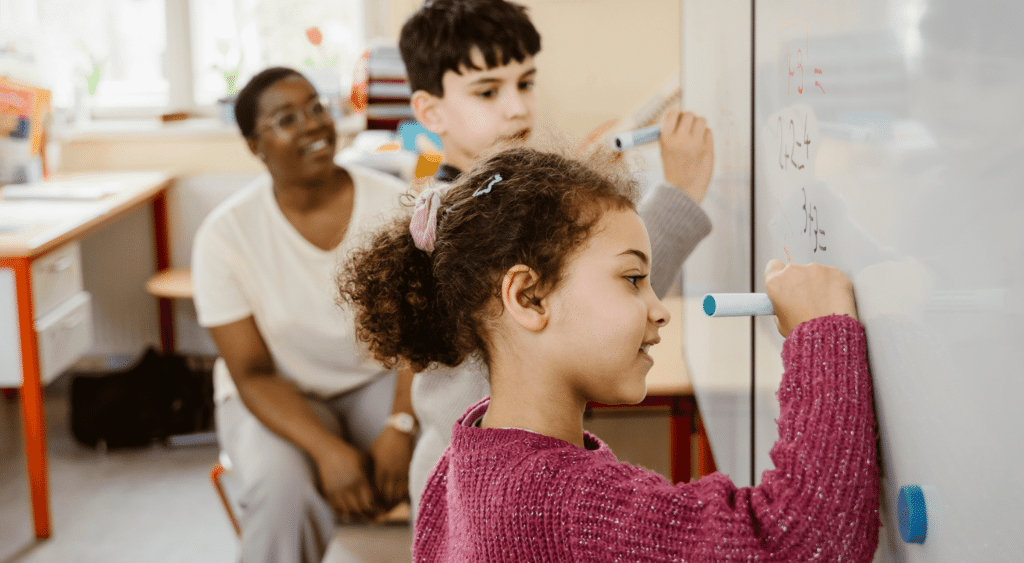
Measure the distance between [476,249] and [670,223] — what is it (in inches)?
14.1

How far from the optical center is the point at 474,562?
26.9 inches

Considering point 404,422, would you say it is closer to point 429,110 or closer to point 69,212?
point 429,110

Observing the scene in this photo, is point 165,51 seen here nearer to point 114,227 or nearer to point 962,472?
point 114,227

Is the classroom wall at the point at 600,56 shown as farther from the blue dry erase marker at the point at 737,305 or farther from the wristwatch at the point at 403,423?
the blue dry erase marker at the point at 737,305

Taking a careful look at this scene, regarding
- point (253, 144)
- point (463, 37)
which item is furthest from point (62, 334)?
point (463, 37)

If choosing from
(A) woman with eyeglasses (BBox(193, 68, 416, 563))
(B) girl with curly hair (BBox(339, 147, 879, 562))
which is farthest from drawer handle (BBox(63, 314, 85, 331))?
(B) girl with curly hair (BBox(339, 147, 879, 562))

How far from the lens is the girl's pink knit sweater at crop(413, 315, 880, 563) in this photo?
534 millimetres

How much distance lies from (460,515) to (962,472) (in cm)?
39

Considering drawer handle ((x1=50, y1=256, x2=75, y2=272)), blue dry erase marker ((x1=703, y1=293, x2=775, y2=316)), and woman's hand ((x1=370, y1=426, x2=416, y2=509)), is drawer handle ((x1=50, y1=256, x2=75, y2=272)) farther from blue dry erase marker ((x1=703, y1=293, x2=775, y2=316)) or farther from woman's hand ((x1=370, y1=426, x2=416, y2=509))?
blue dry erase marker ((x1=703, y1=293, x2=775, y2=316))

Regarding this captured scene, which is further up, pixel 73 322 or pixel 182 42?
pixel 182 42

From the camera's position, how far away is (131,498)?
2514 millimetres

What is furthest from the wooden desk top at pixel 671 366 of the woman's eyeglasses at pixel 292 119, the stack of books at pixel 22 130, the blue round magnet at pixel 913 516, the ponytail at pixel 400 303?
the stack of books at pixel 22 130

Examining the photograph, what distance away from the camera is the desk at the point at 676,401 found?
1545mm

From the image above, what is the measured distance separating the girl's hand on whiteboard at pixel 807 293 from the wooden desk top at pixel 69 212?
2.00m
